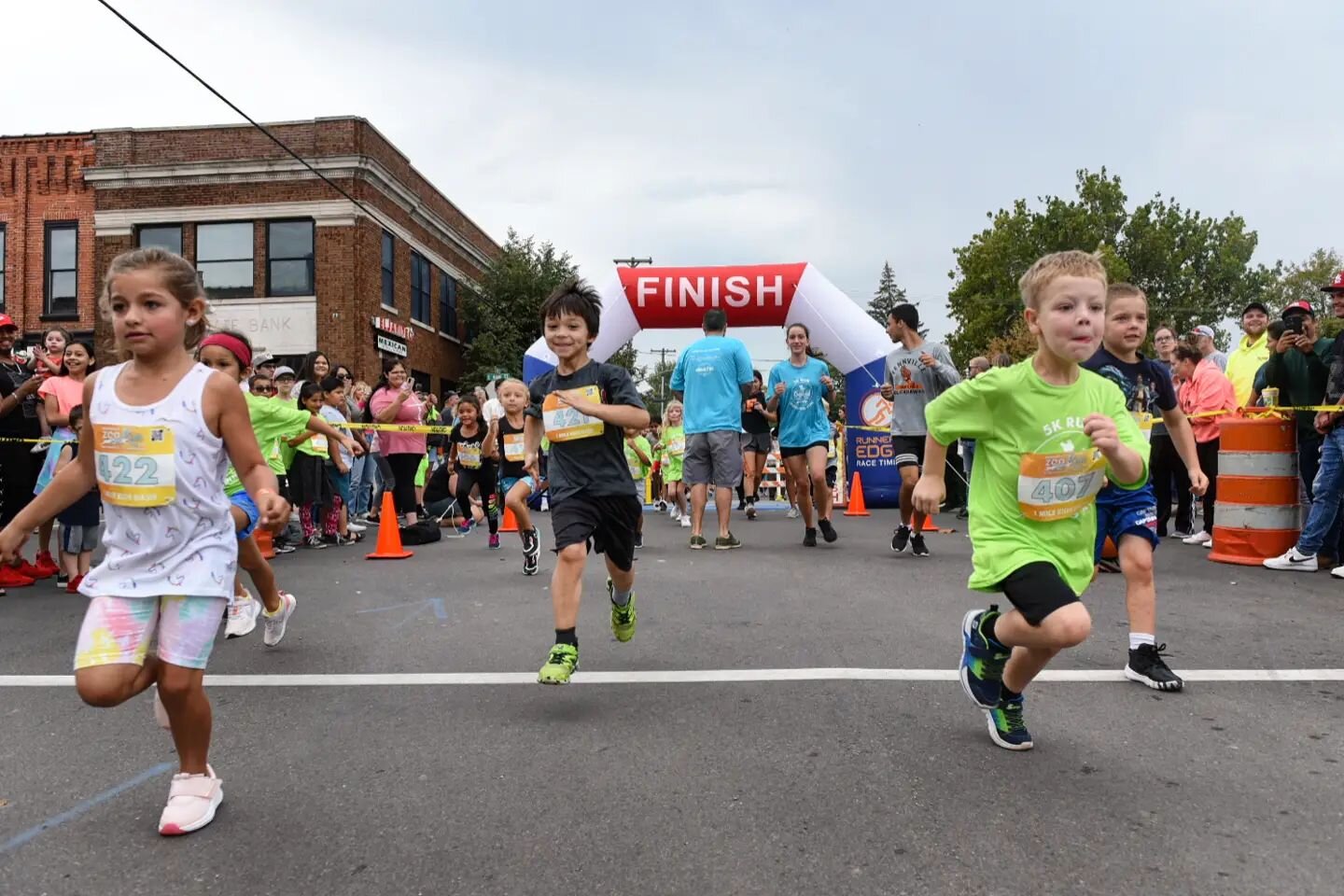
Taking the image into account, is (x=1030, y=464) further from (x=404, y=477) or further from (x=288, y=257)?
(x=288, y=257)

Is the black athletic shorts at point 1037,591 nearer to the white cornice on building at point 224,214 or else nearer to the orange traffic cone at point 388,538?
the orange traffic cone at point 388,538

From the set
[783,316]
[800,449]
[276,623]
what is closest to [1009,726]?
[276,623]

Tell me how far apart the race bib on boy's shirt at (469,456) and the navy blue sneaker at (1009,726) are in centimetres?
755

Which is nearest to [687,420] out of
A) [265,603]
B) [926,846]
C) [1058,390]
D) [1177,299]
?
[265,603]

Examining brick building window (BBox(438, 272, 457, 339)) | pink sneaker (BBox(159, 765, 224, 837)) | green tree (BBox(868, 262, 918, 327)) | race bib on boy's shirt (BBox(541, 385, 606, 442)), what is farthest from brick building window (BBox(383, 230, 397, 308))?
green tree (BBox(868, 262, 918, 327))

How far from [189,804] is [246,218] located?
24.8 metres

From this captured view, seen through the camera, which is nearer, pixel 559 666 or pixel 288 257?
pixel 559 666

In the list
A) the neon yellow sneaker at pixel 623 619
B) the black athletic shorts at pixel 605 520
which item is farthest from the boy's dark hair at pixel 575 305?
the neon yellow sneaker at pixel 623 619

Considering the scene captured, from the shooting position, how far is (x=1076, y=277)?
10.2ft

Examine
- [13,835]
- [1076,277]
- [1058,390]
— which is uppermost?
[1076,277]

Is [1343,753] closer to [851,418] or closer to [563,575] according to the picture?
[563,575]

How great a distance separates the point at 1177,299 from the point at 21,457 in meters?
50.4

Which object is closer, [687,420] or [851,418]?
[687,420]

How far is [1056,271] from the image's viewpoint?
10.5ft
